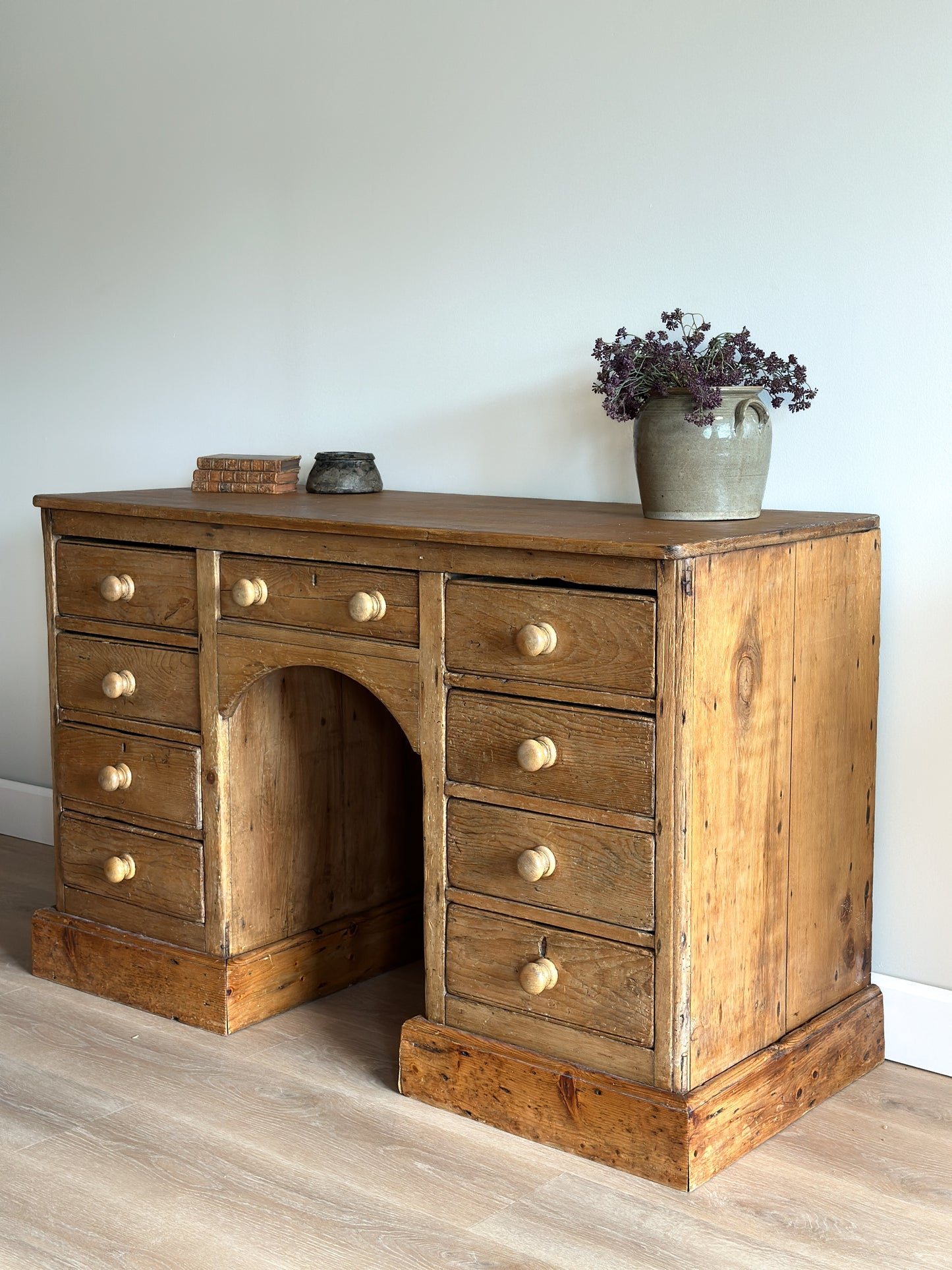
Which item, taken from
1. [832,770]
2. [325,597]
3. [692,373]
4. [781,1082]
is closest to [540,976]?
[781,1082]

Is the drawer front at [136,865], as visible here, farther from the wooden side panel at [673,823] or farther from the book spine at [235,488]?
the wooden side panel at [673,823]

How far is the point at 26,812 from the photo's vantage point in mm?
3438

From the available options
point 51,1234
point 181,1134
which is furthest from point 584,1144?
point 51,1234

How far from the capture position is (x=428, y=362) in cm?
264

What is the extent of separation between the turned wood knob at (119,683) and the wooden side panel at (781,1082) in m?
1.19

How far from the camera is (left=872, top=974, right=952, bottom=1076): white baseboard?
2.16m

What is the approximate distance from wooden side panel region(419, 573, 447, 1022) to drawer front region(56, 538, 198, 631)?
51cm

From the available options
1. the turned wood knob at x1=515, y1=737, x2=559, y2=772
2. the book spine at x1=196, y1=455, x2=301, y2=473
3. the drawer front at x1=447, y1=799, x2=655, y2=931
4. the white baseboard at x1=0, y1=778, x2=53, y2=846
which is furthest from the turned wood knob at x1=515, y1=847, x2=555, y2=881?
the white baseboard at x1=0, y1=778, x2=53, y2=846

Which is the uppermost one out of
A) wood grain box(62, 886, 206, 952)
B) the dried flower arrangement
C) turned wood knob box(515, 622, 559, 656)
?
the dried flower arrangement

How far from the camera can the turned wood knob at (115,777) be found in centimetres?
244

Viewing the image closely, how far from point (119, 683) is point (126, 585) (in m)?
0.17

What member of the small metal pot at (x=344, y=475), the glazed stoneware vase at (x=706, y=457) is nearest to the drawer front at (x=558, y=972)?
the glazed stoneware vase at (x=706, y=457)

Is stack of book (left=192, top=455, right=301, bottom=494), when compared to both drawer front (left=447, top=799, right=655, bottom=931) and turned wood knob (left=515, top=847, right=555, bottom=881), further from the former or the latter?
turned wood knob (left=515, top=847, right=555, bottom=881)

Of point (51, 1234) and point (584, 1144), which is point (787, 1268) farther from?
point (51, 1234)
